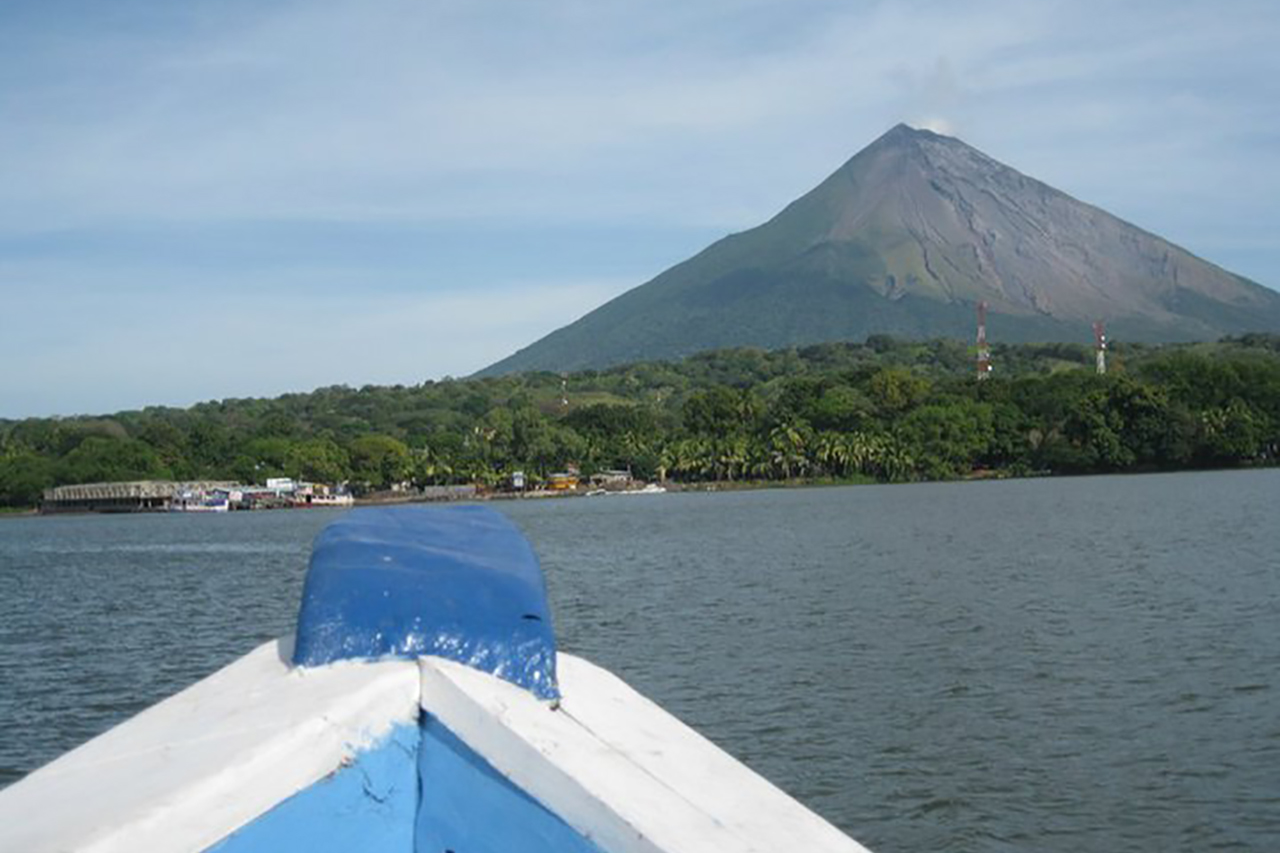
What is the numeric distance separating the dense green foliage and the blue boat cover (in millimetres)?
145619

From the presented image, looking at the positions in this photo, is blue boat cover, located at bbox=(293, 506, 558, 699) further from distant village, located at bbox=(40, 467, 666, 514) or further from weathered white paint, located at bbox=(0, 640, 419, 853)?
distant village, located at bbox=(40, 467, 666, 514)

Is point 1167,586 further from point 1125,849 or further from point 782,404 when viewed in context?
point 782,404

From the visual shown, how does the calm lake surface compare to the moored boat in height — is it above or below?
below

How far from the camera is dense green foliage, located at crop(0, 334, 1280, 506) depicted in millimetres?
145500

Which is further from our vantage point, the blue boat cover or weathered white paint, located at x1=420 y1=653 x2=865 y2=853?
the blue boat cover

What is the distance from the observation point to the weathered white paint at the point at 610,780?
223cm

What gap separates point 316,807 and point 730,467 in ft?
536

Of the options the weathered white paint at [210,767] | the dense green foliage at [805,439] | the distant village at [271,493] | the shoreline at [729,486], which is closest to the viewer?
the weathered white paint at [210,767]

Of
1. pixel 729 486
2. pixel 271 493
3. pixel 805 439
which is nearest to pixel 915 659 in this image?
pixel 805 439

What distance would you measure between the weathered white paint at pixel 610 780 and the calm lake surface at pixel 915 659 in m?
11.0

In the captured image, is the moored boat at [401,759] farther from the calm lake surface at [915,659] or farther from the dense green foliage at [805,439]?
the dense green foliage at [805,439]

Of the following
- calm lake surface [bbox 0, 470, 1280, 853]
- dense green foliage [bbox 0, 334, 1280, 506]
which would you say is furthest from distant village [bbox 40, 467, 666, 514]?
calm lake surface [bbox 0, 470, 1280, 853]

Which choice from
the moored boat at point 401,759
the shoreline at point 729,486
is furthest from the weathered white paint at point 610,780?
the shoreline at point 729,486

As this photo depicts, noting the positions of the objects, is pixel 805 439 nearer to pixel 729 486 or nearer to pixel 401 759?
pixel 729 486
